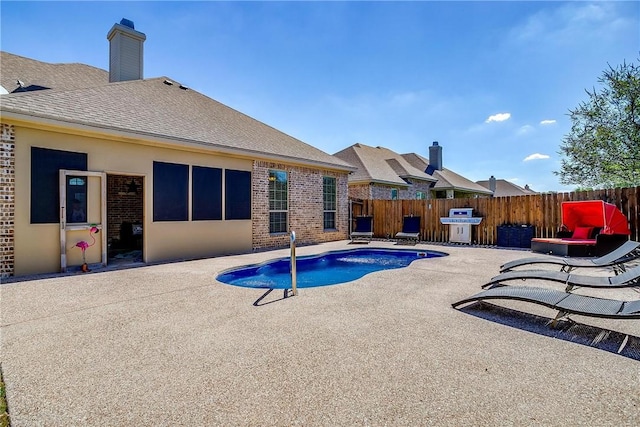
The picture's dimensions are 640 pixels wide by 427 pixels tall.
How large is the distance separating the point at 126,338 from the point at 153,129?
6.10 metres

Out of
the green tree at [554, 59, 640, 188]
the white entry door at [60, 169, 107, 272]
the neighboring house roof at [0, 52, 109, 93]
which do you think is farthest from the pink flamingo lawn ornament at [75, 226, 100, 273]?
the green tree at [554, 59, 640, 188]

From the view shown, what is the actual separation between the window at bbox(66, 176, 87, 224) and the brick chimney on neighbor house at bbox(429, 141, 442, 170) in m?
22.4

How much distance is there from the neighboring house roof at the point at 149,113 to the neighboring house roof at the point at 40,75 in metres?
0.03

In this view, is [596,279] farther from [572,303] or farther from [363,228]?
[363,228]

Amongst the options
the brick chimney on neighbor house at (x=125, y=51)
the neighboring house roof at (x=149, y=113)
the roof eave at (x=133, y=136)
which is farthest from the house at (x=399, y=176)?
the brick chimney on neighbor house at (x=125, y=51)

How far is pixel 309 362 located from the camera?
269cm

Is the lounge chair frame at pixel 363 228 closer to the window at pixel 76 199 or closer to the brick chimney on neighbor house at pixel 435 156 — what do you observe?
the window at pixel 76 199

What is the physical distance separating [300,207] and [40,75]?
9.71 meters

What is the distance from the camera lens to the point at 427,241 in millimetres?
13039

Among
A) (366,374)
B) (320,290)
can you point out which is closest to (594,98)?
(320,290)

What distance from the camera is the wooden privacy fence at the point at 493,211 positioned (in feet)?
30.6

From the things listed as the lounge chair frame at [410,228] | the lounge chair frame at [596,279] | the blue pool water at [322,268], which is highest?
the lounge chair frame at [410,228]

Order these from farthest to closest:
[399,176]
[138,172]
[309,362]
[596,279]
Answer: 1. [399,176]
2. [138,172]
3. [596,279]
4. [309,362]

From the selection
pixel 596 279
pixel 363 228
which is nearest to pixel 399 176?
pixel 363 228
